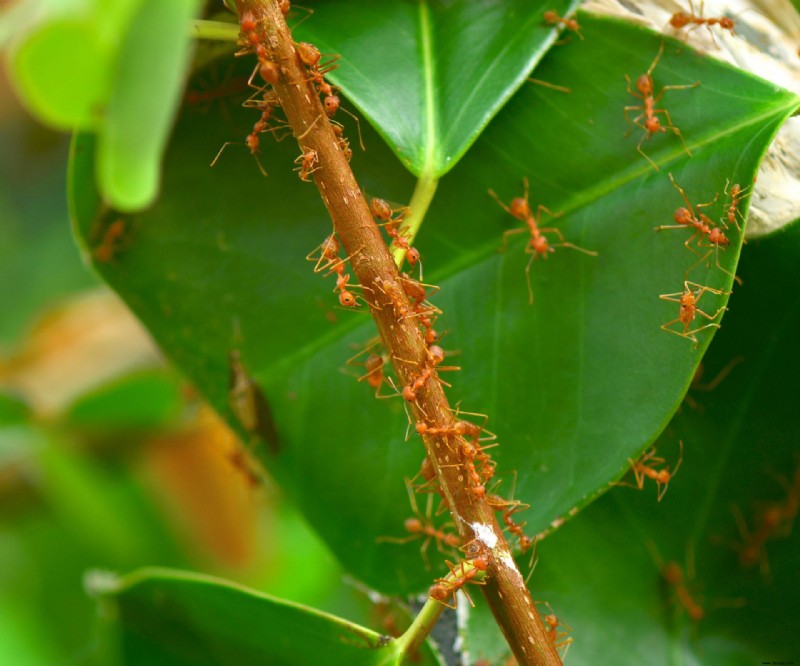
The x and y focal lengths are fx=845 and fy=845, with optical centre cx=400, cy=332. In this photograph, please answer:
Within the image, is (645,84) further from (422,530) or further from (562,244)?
(422,530)

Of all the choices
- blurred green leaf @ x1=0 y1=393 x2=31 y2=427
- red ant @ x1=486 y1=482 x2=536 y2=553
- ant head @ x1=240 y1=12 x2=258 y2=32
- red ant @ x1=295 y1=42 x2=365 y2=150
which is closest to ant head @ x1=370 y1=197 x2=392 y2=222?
red ant @ x1=295 y1=42 x2=365 y2=150

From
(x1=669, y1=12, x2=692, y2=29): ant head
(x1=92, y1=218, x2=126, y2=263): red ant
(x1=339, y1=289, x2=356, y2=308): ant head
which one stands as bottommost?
(x1=339, y1=289, x2=356, y2=308): ant head

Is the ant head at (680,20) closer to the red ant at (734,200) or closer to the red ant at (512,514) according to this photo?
the red ant at (734,200)

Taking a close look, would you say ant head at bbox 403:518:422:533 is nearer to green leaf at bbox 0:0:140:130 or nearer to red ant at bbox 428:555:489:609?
red ant at bbox 428:555:489:609

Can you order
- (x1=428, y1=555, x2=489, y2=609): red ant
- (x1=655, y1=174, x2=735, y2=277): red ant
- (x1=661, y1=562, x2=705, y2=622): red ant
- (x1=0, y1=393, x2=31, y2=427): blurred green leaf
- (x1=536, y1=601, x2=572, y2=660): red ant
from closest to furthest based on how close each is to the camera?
(x1=428, y1=555, x2=489, y2=609): red ant, (x1=655, y1=174, x2=735, y2=277): red ant, (x1=536, y1=601, x2=572, y2=660): red ant, (x1=661, y1=562, x2=705, y2=622): red ant, (x1=0, y1=393, x2=31, y2=427): blurred green leaf

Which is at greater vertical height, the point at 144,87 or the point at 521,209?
the point at 144,87

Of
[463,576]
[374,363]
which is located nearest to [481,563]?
[463,576]

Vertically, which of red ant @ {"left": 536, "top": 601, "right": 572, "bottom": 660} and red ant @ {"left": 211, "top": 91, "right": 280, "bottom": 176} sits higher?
red ant @ {"left": 211, "top": 91, "right": 280, "bottom": 176}
